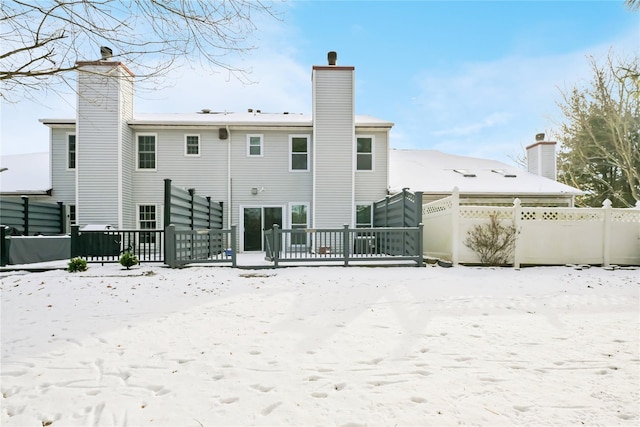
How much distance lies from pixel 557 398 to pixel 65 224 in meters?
15.8

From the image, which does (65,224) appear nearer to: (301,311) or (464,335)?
(301,311)

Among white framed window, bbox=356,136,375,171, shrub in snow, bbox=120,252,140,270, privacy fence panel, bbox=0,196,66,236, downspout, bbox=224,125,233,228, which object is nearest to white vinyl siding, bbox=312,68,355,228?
white framed window, bbox=356,136,375,171

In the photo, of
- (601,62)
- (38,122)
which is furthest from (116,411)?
(601,62)

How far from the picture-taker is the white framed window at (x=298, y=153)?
1448cm

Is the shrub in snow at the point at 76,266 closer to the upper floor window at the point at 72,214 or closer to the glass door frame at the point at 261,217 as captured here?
the glass door frame at the point at 261,217

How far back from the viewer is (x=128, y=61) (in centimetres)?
446

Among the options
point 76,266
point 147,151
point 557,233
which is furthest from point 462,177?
point 76,266

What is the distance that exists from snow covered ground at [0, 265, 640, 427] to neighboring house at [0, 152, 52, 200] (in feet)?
29.7

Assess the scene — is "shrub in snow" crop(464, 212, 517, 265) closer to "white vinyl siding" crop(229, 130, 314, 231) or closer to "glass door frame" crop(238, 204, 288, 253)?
"white vinyl siding" crop(229, 130, 314, 231)

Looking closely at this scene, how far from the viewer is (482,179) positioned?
16.0 meters

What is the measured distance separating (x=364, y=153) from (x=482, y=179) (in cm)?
580

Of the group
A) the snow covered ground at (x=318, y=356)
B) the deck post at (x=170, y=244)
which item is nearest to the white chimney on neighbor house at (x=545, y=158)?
the snow covered ground at (x=318, y=356)

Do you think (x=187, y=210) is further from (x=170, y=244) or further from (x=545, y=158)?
(x=545, y=158)

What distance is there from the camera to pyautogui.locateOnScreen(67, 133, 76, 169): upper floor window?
13732 mm
